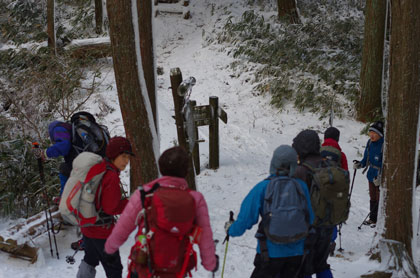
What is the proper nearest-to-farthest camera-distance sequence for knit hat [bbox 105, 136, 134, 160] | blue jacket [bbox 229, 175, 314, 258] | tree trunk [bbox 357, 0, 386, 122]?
blue jacket [bbox 229, 175, 314, 258] < knit hat [bbox 105, 136, 134, 160] < tree trunk [bbox 357, 0, 386, 122]

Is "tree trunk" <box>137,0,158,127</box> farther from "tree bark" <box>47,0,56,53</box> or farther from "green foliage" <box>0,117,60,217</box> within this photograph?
"tree bark" <box>47,0,56,53</box>

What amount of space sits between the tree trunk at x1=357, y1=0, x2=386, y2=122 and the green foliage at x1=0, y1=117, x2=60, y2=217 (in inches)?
324

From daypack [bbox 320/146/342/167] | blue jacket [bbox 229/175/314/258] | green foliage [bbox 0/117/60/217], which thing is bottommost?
green foliage [bbox 0/117/60/217]

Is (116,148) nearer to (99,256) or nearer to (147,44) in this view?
(99,256)

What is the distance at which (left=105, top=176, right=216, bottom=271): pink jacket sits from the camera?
9.37 feet

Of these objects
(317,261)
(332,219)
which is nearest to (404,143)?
(332,219)

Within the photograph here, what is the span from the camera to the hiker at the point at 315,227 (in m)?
3.65

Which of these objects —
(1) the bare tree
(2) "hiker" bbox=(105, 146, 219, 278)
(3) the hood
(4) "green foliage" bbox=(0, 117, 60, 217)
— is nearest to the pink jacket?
(2) "hiker" bbox=(105, 146, 219, 278)

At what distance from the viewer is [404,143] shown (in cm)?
429

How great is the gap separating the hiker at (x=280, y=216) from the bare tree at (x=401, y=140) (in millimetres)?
1716

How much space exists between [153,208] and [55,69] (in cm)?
969

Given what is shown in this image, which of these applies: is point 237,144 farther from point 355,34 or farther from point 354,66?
point 355,34

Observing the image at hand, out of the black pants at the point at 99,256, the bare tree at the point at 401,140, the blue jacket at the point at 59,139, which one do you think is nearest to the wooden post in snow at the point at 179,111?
the blue jacket at the point at 59,139

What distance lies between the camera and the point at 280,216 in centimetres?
308
